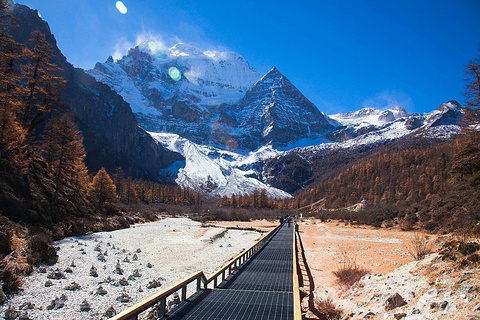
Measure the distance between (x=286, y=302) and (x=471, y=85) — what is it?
765 inches

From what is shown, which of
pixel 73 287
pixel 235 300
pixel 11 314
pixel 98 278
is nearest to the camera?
pixel 11 314

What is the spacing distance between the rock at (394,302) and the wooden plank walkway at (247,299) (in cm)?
218

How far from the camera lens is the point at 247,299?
7.89m

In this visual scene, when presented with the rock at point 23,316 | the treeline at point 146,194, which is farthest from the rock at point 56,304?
the treeline at point 146,194

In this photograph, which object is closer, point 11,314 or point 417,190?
point 11,314

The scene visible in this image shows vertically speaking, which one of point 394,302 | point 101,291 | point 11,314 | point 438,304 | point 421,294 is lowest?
point 101,291

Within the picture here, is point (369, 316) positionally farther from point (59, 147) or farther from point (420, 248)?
point (59, 147)

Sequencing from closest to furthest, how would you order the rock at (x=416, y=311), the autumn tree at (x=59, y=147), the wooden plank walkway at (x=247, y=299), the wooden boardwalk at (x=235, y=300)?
the rock at (x=416, y=311), the wooden boardwalk at (x=235, y=300), the wooden plank walkway at (x=247, y=299), the autumn tree at (x=59, y=147)

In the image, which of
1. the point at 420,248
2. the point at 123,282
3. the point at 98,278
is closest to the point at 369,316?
the point at 420,248

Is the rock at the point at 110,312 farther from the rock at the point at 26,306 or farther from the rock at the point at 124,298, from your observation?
the rock at the point at 26,306

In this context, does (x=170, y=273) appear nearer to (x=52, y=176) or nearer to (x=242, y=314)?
(x=242, y=314)

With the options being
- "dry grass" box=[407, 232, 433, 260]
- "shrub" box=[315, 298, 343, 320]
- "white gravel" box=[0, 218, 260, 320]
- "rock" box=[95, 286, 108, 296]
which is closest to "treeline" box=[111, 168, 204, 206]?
Result: "white gravel" box=[0, 218, 260, 320]

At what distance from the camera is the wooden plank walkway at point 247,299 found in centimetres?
653

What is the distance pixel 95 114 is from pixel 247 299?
614ft
